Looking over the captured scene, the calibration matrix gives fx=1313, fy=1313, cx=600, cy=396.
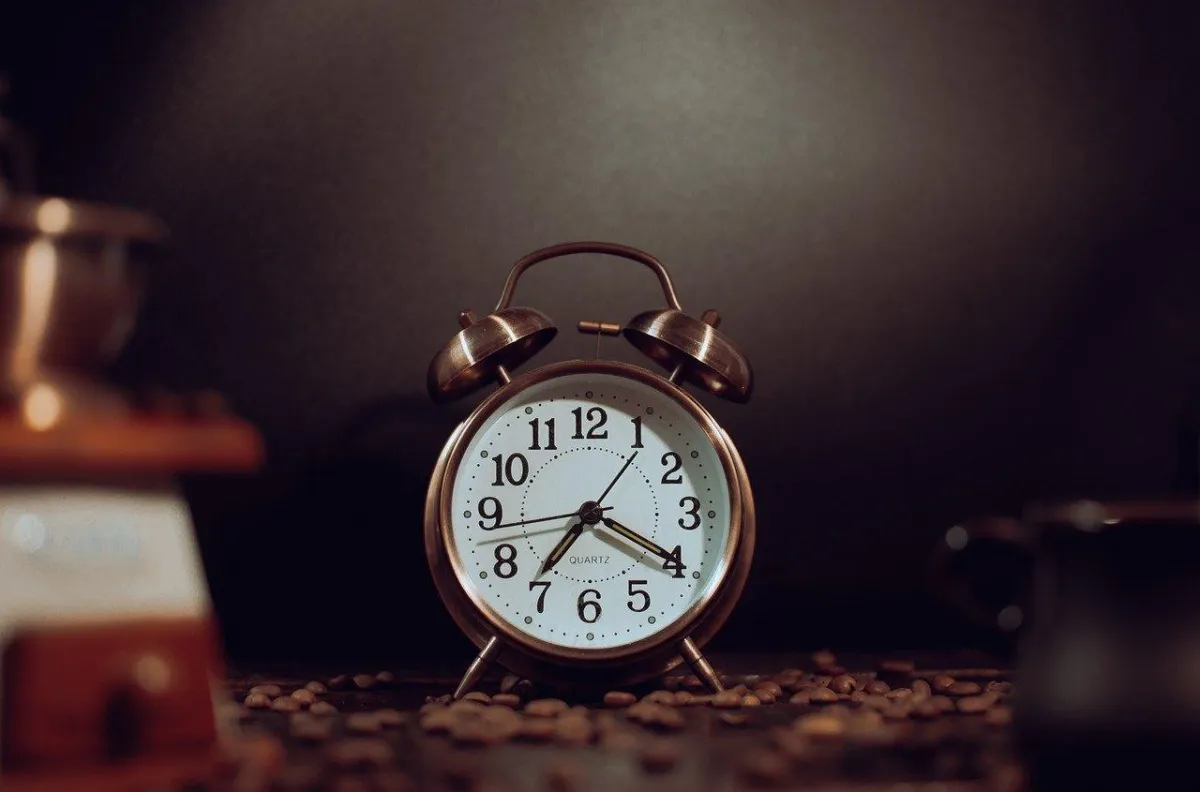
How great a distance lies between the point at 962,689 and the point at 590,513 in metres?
0.45

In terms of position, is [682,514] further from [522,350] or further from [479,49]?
[479,49]

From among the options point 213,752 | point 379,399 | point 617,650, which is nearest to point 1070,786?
point 617,650

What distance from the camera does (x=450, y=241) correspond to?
174cm

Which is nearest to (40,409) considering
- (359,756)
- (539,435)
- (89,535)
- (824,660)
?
(89,535)

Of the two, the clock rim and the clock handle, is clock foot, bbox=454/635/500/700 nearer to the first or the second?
the clock rim

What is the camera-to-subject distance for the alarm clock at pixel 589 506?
142 cm

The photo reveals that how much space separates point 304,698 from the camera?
1397 millimetres

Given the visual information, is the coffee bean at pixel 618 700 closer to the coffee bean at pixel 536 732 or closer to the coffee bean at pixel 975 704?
the coffee bean at pixel 536 732

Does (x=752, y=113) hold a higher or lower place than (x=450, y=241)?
higher

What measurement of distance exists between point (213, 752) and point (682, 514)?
615mm

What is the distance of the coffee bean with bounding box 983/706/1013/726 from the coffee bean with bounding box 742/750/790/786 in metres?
0.30

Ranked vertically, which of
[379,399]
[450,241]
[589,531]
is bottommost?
[589,531]

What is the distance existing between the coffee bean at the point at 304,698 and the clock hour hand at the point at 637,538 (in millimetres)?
369

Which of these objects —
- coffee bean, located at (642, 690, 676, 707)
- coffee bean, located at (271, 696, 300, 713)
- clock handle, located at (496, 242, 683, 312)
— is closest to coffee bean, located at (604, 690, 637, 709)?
coffee bean, located at (642, 690, 676, 707)
